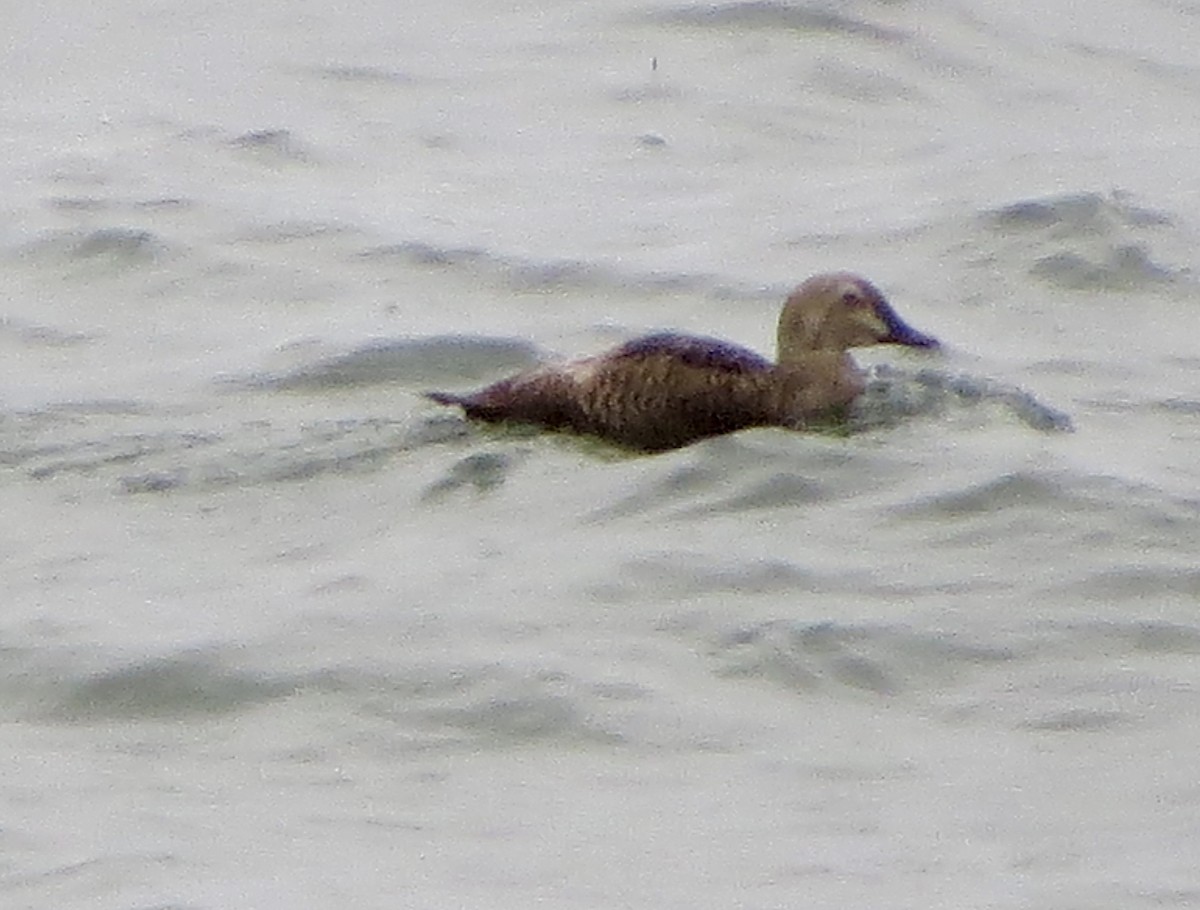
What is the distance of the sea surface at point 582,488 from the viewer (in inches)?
243

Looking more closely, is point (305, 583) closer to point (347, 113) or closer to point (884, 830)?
point (884, 830)

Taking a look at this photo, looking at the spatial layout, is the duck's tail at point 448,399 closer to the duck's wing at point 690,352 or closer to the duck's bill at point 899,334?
the duck's wing at point 690,352

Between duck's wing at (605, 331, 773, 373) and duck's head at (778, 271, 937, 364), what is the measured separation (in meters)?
0.45

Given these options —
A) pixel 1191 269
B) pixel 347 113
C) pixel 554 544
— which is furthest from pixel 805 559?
pixel 347 113

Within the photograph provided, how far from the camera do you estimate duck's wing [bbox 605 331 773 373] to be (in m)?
8.95

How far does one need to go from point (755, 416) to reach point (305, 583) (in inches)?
68.5

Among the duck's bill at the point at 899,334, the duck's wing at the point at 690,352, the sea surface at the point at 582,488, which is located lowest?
the sea surface at the point at 582,488

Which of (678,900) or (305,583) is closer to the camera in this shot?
(678,900)

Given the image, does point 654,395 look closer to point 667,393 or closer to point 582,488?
point 667,393

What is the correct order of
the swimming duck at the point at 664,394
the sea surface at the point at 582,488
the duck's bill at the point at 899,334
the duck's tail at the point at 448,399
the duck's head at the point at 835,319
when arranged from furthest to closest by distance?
the duck's bill at the point at 899,334, the duck's head at the point at 835,319, the duck's tail at the point at 448,399, the swimming duck at the point at 664,394, the sea surface at the point at 582,488

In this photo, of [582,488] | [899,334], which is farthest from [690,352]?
[899,334]

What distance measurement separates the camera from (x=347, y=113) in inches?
550

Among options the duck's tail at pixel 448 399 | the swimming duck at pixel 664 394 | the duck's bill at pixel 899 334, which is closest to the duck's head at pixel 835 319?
the duck's bill at pixel 899 334

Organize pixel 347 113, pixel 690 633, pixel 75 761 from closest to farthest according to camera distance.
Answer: pixel 75 761, pixel 690 633, pixel 347 113
